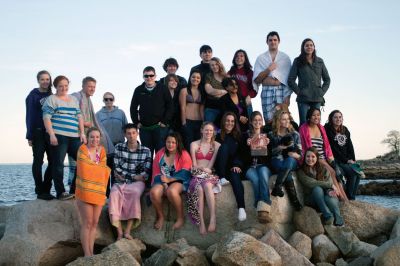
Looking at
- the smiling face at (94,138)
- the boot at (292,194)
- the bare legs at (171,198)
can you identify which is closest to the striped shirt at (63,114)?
the smiling face at (94,138)

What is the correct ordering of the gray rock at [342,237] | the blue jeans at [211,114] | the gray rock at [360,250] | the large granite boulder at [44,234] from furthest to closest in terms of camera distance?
the blue jeans at [211,114]
the gray rock at [342,237]
the gray rock at [360,250]
the large granite boulder at [44,234]

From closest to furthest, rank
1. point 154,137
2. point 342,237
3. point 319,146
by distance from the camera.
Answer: point 342,237, point 319,146, point 154,137

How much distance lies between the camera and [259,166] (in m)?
9.05

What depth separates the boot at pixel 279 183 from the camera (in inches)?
347

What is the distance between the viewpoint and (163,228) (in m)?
9.19

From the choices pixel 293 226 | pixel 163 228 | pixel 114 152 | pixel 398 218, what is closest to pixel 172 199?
pixel 163 228

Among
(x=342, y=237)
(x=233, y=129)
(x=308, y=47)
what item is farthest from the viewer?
(x=308, y=47)

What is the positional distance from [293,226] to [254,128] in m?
2.08

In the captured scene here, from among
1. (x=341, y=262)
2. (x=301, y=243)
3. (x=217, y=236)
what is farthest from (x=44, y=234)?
(x=341, y=262)

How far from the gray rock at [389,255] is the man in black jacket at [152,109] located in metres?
4.65

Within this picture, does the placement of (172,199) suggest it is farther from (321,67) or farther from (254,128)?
(321,67)

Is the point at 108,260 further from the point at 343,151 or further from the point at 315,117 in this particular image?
the point at 343,151

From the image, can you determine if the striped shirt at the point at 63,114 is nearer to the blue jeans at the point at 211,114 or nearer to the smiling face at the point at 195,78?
the smiling face at the point at 195,78

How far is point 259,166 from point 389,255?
2.71 m
